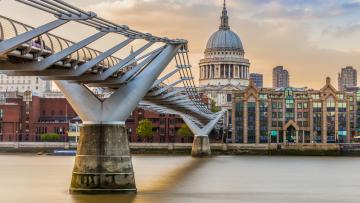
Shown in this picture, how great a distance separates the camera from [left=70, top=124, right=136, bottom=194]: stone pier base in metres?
35.8

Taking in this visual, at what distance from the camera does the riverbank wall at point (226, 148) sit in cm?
10712

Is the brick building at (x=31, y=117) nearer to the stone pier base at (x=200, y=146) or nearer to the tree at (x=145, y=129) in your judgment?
the tree at (x=145, y=129)

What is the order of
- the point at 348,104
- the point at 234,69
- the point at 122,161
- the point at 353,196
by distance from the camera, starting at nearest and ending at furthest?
the point at 122,161
the point at 353,196
the point at 348,104
the point at 234,69

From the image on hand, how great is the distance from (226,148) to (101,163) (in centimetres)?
7828

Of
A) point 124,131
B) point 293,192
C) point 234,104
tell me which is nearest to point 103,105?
point 124,131

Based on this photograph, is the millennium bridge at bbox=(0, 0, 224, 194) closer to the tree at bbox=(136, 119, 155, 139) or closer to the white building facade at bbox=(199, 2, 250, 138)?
the tree at bbox=(136, 119, 155, 139)

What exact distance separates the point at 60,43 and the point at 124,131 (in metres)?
8.07

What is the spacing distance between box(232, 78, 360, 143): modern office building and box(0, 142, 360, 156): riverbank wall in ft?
26.8

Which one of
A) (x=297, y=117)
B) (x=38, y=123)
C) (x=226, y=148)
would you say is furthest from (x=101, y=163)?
(x=38, y=123)

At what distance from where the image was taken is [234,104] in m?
122

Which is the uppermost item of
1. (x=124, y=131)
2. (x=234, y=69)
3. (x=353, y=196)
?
(x=234, y=69)

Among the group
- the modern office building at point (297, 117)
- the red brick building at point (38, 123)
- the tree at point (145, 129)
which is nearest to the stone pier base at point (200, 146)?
the tree at point (145, 129)

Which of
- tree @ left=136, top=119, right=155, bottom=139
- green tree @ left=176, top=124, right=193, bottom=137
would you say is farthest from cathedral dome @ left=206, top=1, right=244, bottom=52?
tree @ left=136, top=119, right=155, bottom=139

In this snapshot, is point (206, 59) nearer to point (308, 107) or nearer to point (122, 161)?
point (308, 107)
